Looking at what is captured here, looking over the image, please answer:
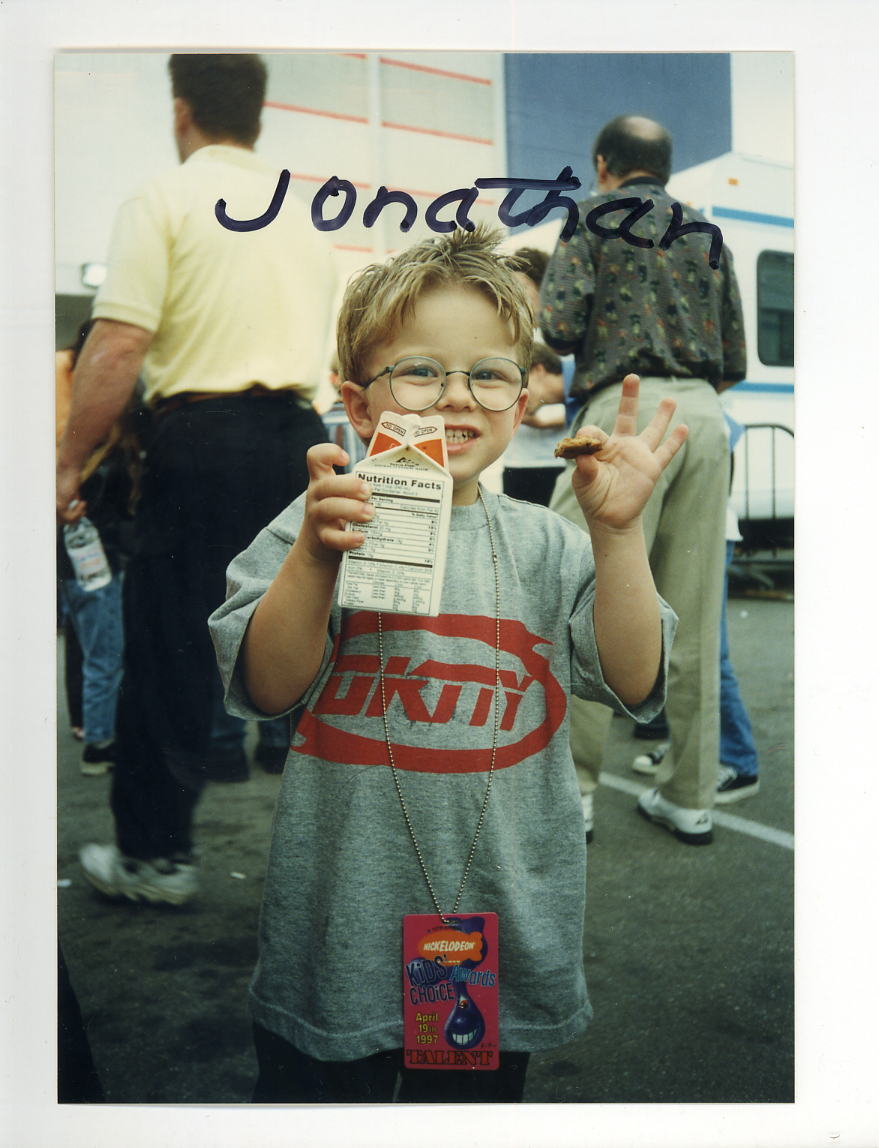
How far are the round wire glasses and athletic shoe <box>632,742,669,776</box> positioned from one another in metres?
0.79

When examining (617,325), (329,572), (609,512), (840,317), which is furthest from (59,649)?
(840,317)

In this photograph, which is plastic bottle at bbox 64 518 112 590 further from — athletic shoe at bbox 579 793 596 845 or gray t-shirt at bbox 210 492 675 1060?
athletic shoe at bbox 579 793 596 845

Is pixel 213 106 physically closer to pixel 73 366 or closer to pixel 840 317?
pixel 73 366

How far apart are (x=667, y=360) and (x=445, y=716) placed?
31.9 inches

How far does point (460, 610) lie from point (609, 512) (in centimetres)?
27

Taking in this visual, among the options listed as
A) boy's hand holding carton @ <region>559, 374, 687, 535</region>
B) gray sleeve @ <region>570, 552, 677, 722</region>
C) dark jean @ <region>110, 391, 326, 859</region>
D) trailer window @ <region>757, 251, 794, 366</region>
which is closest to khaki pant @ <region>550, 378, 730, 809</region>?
trailer window @ <region>757, 251, 794, 366</region>

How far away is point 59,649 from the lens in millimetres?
1771

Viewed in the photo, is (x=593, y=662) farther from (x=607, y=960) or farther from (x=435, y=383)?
(x=607, y=960)

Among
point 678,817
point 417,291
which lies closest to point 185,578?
point 417,291

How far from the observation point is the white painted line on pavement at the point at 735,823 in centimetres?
180

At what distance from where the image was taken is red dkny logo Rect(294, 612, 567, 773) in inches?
56.8

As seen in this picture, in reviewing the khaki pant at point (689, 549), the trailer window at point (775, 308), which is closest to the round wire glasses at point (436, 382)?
the khaki pant at point (689, 549)

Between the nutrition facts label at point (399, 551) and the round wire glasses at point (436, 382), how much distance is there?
139 millimetres

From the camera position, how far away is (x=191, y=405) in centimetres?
176
